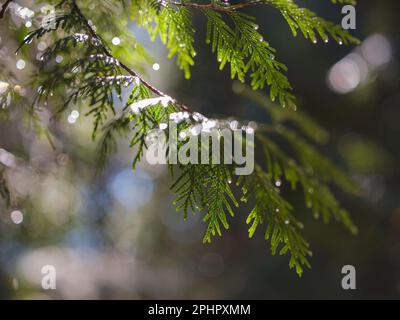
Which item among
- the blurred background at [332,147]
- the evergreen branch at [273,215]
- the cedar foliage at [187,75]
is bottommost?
the evergreen branch at [273,215]

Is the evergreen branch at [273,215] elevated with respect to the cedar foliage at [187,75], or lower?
lower

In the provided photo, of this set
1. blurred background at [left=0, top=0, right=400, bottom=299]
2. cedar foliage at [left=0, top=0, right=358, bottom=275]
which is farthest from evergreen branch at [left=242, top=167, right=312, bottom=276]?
blurred background at [left=0, top=0, right=400, bottom=299]

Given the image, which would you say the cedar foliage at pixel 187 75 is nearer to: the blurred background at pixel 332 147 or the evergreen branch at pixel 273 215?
the evergreen branch at pixel 273 215

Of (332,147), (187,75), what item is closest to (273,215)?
(187,75)

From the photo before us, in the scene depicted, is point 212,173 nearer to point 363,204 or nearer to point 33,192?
point 33,192

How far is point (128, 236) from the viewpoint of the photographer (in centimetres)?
816

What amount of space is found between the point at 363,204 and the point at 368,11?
2.45 meters

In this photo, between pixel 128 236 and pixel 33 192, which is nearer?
pixel 33 192

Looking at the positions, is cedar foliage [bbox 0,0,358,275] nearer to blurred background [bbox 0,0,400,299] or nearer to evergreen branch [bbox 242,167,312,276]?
evergreen branch [bbox 242,167,312,276]

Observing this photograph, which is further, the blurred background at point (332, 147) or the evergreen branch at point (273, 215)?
the blurred background at point (332, 147)

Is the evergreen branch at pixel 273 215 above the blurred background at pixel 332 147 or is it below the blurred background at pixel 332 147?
below

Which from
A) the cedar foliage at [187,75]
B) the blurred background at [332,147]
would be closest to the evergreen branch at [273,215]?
the cedar foliage at [187,75]

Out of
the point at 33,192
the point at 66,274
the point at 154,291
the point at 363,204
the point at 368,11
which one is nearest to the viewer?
the point at 33,192

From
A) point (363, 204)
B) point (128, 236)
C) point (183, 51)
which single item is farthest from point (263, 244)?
point (183, 51)
